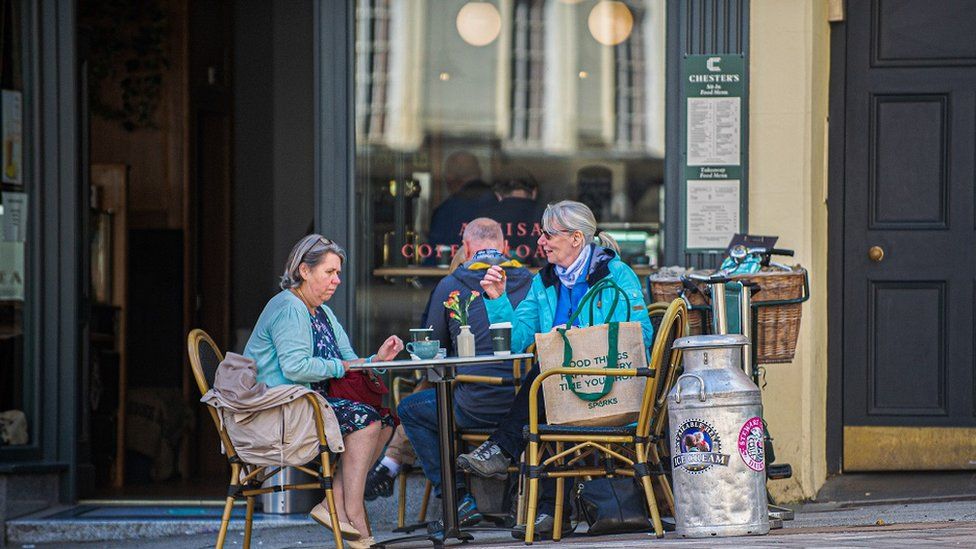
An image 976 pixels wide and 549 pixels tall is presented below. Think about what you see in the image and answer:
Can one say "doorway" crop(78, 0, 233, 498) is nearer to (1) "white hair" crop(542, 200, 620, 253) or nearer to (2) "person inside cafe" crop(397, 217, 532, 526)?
(2) "person inside cafe" crop(397, 217, 532, 526)

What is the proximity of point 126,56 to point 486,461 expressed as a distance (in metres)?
4.84

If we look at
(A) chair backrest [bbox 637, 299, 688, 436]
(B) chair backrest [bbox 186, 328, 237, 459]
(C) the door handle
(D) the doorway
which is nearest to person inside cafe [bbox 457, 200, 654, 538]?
(A) chair backrest [bbox 637, 299, 688, 436]

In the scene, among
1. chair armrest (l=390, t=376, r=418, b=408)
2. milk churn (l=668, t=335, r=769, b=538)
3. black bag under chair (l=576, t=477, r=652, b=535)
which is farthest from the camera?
chair armrest (l=390, t=376, r=418, b=408)

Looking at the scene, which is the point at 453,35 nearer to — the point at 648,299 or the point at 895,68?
the point at 648,299

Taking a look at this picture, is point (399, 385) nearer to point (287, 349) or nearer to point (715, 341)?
point (287, 349)

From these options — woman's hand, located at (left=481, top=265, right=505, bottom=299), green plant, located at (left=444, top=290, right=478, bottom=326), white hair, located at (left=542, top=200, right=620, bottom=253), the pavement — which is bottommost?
the pavement

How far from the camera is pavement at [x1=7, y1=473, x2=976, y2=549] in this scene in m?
5.74

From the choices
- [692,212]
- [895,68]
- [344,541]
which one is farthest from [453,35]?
[344,541]

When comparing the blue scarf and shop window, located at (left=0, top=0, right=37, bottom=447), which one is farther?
shop window, located at (left=0, top=0, right=37, bottom=447)

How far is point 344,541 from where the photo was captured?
609 cm

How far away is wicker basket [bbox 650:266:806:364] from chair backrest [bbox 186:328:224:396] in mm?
2009

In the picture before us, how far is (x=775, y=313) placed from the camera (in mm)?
5680

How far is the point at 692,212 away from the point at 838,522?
5.54ft

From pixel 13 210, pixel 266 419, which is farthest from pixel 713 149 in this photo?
pixel 13 210
